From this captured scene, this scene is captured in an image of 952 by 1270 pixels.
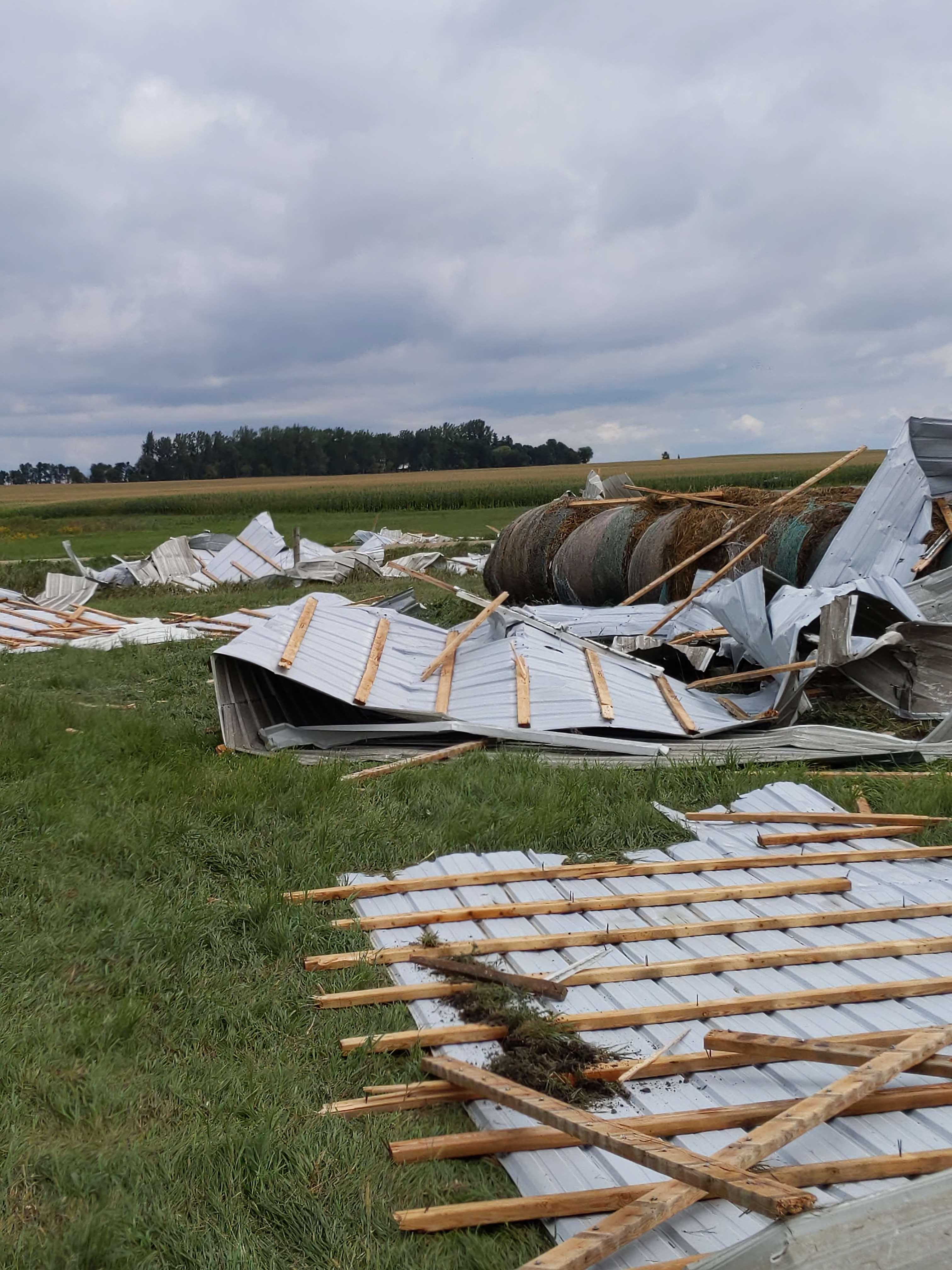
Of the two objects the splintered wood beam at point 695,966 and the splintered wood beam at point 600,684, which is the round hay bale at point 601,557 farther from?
the splintered wood beam at point 695,966

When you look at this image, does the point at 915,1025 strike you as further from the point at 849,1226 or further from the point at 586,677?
the point at 586,677

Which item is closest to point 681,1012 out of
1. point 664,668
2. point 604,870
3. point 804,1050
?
point 804,1050

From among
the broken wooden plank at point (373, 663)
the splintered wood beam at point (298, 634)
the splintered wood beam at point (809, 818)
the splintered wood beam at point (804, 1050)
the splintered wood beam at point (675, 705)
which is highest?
the splintered wood beam at point (298, 634)

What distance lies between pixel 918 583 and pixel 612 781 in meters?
5.04

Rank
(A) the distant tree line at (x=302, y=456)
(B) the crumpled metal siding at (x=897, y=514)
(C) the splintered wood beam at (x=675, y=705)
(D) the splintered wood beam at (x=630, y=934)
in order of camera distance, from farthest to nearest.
Answer: 1. (A) the distant tree line at (x=302, y=456)
2. (B) the crumpled metal siding at (x=897, y=514)
3. (C) the splintered wood beam at (x=675, y=705)
4. (D) the splintered wood beam at (x=630, y=934)

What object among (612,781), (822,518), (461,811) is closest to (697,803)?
(612,781)

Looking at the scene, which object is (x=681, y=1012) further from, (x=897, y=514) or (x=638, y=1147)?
(x=897, y=514)

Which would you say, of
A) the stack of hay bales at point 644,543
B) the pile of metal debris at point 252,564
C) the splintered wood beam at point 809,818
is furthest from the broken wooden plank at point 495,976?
the pile of metal debris at point 252,564

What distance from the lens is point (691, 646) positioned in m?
10.9

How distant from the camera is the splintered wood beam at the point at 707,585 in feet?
38.5

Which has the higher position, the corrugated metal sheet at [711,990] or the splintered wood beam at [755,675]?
the splintered wood beam at [755,675]

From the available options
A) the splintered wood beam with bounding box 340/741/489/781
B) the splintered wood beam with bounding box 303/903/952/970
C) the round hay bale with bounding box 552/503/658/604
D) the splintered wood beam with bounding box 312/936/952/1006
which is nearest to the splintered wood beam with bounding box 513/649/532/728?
the splintered wood beam with bounding box 340/741/489/781

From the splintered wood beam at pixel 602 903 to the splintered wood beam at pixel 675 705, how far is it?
110 inches

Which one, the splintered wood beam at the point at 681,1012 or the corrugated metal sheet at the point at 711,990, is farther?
the splintered wood beam at the point at 681,1012
